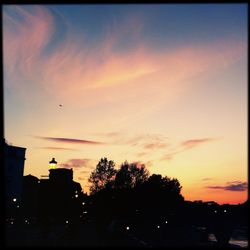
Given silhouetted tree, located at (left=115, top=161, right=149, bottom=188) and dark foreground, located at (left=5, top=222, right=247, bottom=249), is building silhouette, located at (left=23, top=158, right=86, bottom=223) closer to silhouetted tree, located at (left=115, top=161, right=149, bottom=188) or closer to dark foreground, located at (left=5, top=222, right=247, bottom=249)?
dark foreground, located at (left=5, top=222, right=247, bottom=249)

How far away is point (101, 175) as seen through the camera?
77.2 m

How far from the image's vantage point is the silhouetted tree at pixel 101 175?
3004 inches

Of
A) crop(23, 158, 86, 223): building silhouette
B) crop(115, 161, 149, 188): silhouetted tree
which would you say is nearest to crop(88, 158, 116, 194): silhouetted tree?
crop(115, 161, 149, 188): silhouetted tree

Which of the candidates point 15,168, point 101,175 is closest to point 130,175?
point 101,175

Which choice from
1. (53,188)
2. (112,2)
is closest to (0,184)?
(112,2)

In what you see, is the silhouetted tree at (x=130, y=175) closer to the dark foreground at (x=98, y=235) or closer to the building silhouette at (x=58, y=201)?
the dark foreground at (x=98, y=235)

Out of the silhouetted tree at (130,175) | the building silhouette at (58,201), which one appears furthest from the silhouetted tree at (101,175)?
the building silhouette at (58,201)

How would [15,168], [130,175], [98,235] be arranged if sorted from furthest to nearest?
[130,175], [15,168], [98,235]

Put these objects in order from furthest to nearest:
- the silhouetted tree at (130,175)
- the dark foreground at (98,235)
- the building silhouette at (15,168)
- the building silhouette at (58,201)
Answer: the silhouetted tree at (130,175)
the building silhouette at (15,168)
the building silhouette at (58,201)
the dark foreground at (98,235)

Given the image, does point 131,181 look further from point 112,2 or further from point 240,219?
point 112,2

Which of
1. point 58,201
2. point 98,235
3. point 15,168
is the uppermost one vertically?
point 15,168

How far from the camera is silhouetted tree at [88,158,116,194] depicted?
76312mm

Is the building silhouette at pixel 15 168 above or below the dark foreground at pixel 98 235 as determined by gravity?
above

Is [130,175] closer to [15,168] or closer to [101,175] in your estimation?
[101,175]
